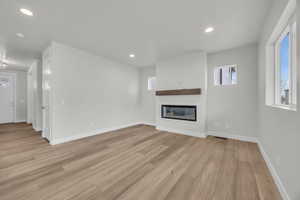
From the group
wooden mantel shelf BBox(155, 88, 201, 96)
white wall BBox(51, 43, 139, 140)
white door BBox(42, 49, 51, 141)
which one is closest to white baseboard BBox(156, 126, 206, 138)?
wooden mantel shelf BBox(155, 88, 201, 96)

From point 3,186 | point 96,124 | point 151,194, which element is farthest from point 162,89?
point 3,186

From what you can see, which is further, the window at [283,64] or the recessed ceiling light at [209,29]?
the recessed ceiling light at [209,29]

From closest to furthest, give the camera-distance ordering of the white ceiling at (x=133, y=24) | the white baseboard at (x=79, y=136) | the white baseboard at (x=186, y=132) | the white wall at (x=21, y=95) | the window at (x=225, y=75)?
the white ceiling at (x=133, y=24), the white baseboard at (x=79, y=136), the window at (x=225, y=75), the white baseboard at (x=186, y=132), the white wall at (x=21, y=95)

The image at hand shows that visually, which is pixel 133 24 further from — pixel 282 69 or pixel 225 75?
pixel 225 75

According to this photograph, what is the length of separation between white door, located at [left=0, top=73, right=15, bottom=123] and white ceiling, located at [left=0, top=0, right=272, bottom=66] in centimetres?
351

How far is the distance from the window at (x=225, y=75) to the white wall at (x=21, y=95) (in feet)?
30.0

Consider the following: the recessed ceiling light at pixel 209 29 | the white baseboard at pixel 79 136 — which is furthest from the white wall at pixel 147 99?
the recessed ceiling light at pixel 209 29

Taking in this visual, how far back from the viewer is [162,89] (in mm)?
4574

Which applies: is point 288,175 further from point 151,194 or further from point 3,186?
point 3,186

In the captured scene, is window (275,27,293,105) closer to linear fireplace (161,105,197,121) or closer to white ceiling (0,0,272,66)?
white ceiling (0,0,272,66)

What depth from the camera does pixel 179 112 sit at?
→ 427 cm

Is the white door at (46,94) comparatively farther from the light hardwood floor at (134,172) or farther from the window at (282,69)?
the window at (282,69)

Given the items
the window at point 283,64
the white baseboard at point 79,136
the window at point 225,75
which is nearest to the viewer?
the window at point 283,64

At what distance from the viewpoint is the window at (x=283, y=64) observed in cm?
144
